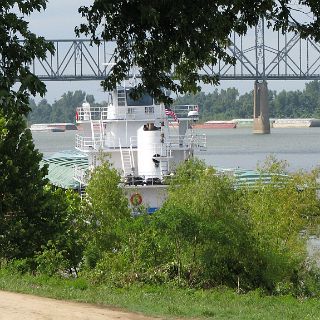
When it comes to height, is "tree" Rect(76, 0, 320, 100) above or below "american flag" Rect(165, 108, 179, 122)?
above

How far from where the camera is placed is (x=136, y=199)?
3547cm

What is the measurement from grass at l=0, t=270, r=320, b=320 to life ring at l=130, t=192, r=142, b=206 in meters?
17.9

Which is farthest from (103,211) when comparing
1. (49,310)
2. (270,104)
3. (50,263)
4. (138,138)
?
(270,104)

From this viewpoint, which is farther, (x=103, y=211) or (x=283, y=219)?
(x=103, y=211)

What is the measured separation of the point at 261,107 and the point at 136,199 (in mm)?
88448

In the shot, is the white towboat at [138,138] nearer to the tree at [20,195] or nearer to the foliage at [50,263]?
the tree at [20,195]

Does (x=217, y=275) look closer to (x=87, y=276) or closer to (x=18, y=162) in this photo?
(x=87, y=276)

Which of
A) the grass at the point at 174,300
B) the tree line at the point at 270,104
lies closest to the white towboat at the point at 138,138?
the grass at the point at 174,300

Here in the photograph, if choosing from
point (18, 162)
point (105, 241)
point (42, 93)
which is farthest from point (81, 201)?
point (42, 93)

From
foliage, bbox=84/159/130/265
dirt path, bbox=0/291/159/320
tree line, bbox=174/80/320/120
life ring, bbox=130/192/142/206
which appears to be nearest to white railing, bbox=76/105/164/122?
life ring, bbox=130/192/142/206

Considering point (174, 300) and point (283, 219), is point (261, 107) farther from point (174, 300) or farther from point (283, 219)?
point (174, 300)

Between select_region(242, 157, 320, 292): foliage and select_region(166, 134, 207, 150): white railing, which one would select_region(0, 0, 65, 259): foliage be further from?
select_region(166, 134, 207, 150): white railing

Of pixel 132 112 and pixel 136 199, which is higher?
pixel 132 112

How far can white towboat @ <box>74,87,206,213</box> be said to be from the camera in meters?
40.3
